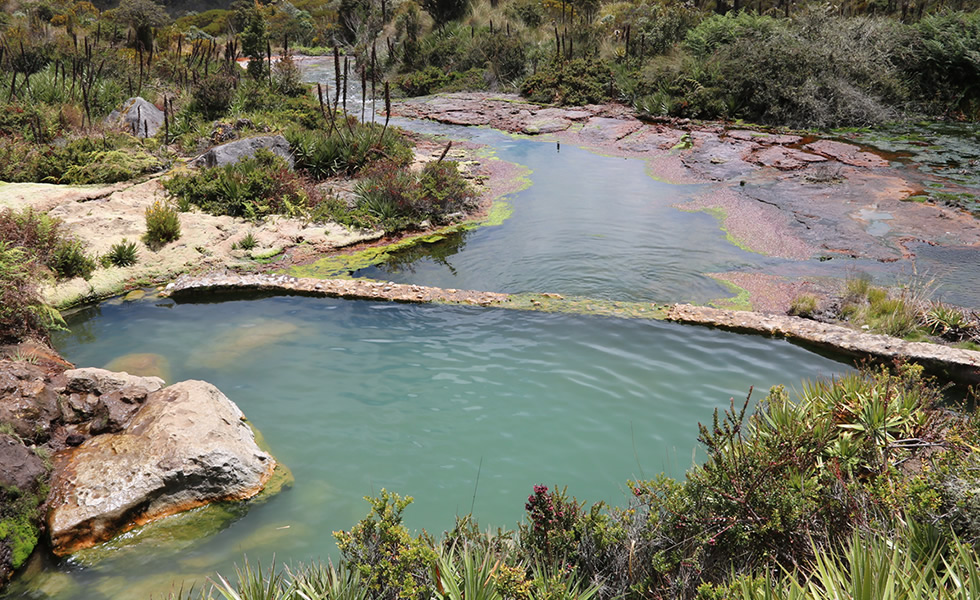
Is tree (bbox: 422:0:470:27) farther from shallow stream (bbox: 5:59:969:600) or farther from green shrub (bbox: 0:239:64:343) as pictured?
green shrub (bbox: 0:239:64:343)

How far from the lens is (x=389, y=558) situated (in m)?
3.24

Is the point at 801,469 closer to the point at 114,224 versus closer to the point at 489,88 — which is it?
the point at 114,224

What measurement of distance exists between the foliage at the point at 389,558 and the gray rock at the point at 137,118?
47.3 feet

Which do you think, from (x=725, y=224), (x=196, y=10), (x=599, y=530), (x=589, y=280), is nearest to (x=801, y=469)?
(x=599, y=530)

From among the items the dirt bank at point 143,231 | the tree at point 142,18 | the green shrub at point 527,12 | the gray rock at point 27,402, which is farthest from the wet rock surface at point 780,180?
the green shrub at point 527,12

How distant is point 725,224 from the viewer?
35.6 ft

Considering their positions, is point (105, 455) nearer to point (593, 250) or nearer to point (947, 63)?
point (593, 250)

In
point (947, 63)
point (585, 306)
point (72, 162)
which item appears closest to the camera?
point (585, 306)

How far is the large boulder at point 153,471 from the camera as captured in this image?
4367 mm

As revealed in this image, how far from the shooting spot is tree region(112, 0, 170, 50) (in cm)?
2348

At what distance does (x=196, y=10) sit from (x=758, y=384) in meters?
67.2

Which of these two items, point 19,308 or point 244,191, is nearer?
point 19,308

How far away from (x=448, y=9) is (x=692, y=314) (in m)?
31.1

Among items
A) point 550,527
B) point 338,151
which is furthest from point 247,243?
point 550,527
